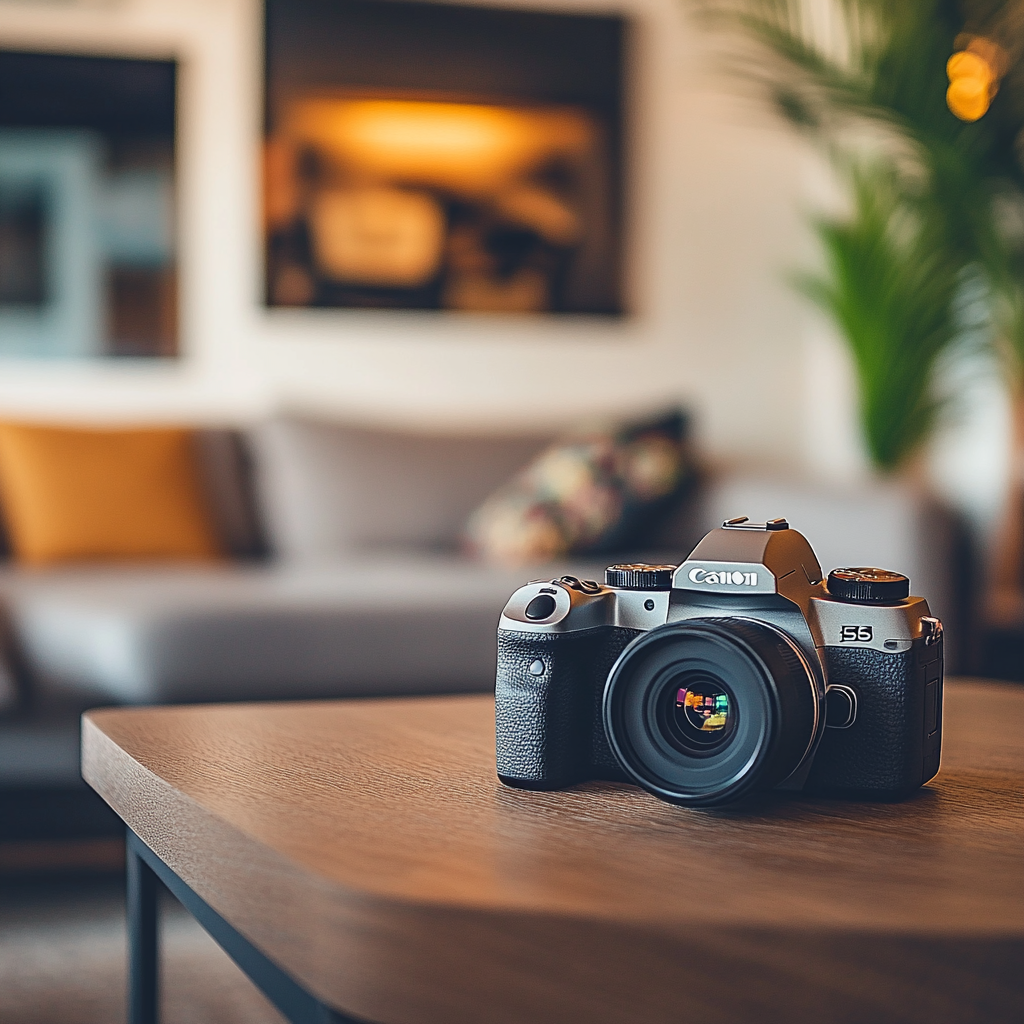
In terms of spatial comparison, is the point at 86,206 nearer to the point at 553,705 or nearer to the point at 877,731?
the point at 553,705

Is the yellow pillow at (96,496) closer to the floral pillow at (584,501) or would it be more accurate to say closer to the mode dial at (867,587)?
the floral pillow at (584,501)

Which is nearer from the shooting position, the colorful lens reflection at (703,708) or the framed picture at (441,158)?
the colorful lens reflection at (703,708)

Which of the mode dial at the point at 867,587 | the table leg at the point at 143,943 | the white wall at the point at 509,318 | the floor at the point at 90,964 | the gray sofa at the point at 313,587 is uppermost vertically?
the white wall at the point at 509,318

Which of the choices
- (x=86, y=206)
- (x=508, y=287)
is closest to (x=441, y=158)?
(x=508, y=287)

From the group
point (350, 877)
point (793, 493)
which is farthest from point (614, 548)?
point (350, 877)

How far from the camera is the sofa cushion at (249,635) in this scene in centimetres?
177

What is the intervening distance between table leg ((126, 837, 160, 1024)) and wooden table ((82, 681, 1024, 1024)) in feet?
0.36

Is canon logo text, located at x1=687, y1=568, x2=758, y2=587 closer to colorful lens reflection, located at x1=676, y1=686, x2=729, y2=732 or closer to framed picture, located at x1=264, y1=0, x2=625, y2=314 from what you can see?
colorful lens reflection, located at x1=676, y1=686, x2=729, y2=732

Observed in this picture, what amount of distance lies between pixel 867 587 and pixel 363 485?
186 cm

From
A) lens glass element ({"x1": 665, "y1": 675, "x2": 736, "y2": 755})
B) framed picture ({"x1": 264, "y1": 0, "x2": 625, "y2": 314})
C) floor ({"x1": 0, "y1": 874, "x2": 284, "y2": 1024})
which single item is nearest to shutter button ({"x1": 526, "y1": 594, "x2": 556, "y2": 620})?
lens glass element ({"x1": 665, "y1": 675, "x2": 736, "y2": 755})

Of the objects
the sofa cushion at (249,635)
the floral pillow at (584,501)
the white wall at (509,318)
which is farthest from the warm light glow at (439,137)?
the sofa cushion at (249,635)

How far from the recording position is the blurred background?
2.29 m

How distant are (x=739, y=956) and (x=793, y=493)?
1873mm

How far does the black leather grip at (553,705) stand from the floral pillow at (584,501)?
1.49 m
